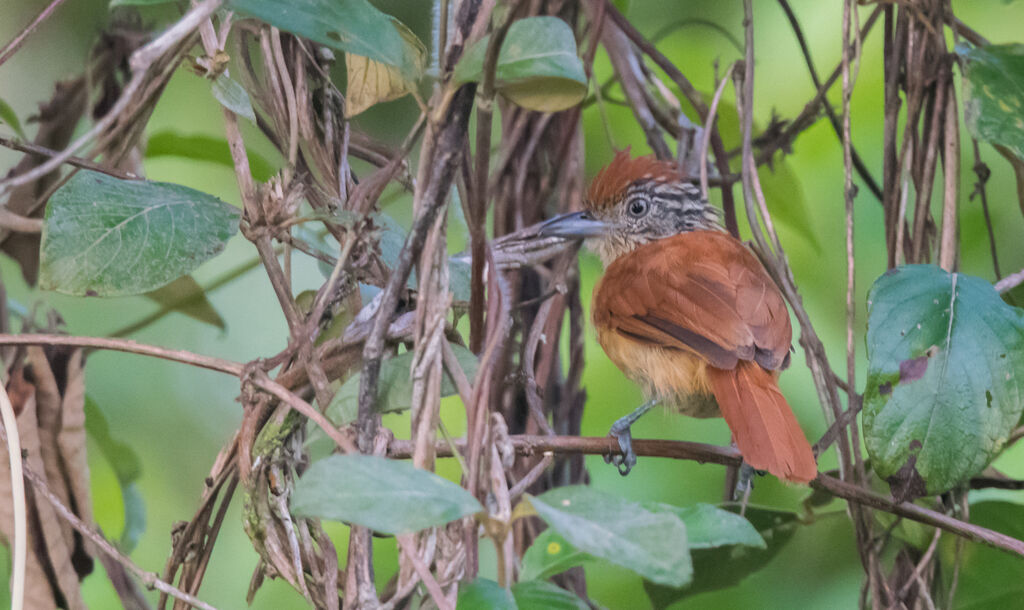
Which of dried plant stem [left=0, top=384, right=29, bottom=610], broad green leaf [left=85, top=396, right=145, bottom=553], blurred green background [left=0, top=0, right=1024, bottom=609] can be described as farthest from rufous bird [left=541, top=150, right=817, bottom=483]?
broad green leaf [left=85, top=396, right=145, bottom=553]

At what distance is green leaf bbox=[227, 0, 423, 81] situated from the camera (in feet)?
2.81

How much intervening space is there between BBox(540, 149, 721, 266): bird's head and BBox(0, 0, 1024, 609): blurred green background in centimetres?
20

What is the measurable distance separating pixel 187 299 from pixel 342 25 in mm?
1045

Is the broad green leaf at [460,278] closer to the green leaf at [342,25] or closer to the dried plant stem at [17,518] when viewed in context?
the green leaf at [342,25]

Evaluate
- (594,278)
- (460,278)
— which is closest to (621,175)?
(594,278)

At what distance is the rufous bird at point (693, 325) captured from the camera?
1.35 metres

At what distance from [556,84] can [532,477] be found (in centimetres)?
45

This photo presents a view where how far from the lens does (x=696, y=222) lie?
85.5 inches

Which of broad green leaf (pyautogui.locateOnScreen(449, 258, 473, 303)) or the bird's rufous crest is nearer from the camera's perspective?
broad green leaf (pyautogui.locateOnScreen(449, 258, 473, 303))

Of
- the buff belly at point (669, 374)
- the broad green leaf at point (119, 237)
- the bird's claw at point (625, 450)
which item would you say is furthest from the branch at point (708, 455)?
the broad green leaf at point (119, 237)

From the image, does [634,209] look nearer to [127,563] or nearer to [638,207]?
[638,207]

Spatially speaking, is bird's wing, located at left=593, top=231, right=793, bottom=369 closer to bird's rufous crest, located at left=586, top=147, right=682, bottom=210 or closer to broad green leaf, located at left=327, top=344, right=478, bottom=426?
bird's rufous crest, located at left=586, top=147, right=682, bottom=210

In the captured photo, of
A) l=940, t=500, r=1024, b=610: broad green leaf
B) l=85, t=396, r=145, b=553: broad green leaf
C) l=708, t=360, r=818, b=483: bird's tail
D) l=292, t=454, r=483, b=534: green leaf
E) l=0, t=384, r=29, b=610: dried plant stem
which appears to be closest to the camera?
l=292, t=454, r=483, b=534: green leaf

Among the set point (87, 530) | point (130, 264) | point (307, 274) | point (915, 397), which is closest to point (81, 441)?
point (87, 530)
